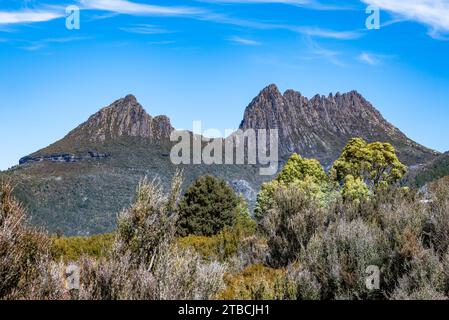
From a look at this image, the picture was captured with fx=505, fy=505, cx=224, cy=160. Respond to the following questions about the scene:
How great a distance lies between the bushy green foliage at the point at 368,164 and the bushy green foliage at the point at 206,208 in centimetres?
907

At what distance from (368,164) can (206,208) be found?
13.3 m

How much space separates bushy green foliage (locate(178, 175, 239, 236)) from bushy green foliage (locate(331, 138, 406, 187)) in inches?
357

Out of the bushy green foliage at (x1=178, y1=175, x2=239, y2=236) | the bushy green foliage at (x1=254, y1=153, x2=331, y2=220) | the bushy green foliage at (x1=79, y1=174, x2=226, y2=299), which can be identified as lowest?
the bushy green foliage at (x1=79, y1=174, x2=226, y2=299)

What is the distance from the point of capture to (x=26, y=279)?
30.7ft

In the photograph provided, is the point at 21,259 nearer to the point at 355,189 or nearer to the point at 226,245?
the point at 226,245

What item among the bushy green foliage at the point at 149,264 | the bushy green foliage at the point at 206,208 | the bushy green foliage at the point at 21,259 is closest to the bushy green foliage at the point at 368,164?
the bushy green foliage at the point at 206,208

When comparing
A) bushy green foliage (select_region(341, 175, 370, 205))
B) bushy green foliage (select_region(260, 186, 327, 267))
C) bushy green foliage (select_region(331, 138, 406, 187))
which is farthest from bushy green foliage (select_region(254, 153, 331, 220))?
bushy green foliage (select_region(260, 186, 327, 267))

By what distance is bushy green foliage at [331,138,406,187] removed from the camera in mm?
40000

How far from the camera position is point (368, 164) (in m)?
40.0

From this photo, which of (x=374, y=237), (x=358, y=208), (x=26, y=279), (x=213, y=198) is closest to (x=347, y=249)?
(x=374, y=237)

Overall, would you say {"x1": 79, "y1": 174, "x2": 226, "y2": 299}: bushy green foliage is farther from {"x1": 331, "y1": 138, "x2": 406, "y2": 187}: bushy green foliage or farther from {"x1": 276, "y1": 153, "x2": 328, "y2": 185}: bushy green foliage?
{"x1": 276, "y1": 153, "x2": 328, "y2": 185}: bushy green foliage
